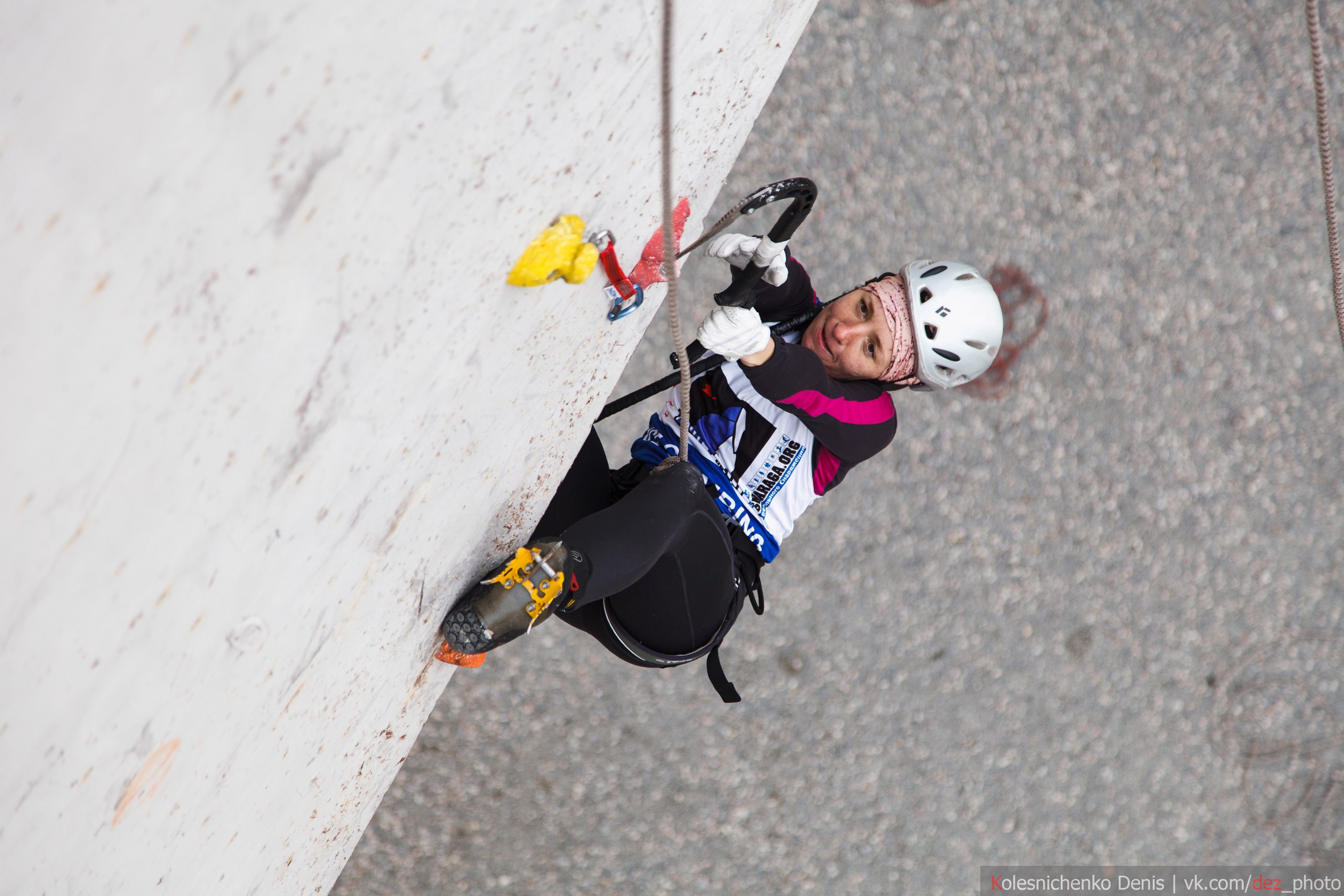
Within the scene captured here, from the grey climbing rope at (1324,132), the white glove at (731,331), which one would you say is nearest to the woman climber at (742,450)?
the white glove at (731,331)

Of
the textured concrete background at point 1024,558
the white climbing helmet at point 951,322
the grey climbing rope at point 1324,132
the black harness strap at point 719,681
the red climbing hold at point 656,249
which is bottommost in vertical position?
the textured concrete background at point 1024,558

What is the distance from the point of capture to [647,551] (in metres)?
1.50

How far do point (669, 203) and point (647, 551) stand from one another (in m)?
0.72

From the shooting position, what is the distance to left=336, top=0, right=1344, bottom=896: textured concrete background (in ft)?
9.15

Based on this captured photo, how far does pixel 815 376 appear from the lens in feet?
5.46

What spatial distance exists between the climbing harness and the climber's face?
2.17 feet

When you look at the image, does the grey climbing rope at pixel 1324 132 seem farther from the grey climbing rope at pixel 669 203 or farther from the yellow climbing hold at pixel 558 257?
the yellow climbing hold at pixel 558 257

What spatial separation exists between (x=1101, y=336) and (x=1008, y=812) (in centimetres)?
195

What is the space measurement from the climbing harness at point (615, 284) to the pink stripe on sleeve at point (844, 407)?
47 centimetres

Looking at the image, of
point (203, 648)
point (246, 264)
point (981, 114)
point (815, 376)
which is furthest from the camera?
point (981, 114)

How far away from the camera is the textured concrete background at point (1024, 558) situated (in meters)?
2.79

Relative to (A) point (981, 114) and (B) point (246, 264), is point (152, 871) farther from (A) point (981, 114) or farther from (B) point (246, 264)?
(A) point (981, 114)

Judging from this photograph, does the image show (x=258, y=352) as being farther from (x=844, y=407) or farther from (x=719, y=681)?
(x=719, y=681)

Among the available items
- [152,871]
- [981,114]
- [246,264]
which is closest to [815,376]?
[246,264]
